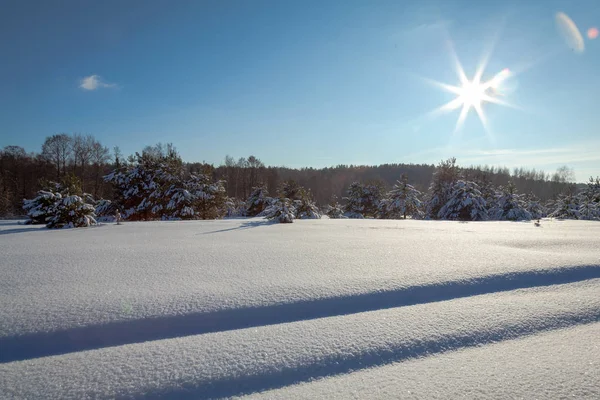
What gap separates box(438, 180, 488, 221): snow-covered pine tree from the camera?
23016 millimetres

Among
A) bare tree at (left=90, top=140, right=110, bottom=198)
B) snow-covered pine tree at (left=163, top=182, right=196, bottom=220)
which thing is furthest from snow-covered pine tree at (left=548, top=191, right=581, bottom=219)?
bare tree at (left=90, top=140, right=110, bottom=198)

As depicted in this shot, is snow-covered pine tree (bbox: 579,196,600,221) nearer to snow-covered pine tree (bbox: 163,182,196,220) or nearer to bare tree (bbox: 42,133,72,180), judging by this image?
snow-covered pine tree (bbox: 163,182,196,220)

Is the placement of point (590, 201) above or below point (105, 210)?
above

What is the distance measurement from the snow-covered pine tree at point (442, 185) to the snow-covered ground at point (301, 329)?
23623 mm

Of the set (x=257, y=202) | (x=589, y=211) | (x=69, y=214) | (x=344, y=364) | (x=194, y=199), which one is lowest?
(x=344, y=364)

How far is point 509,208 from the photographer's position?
22812 mm

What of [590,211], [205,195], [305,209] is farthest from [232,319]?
[590,211]

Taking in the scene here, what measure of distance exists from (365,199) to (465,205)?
1029 centimetres

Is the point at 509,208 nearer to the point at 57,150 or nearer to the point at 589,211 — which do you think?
the point at 589,211

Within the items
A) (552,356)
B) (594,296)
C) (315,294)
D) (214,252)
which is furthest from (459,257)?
(214,252)

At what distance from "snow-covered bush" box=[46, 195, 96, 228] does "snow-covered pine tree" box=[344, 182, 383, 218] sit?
2413 cm

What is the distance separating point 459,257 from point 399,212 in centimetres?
2353

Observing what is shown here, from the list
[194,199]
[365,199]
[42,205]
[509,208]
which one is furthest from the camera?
[365,199]

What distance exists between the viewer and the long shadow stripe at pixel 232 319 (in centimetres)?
255
